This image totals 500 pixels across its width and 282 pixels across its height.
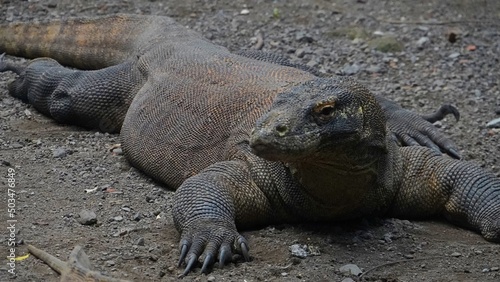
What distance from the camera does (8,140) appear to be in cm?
688

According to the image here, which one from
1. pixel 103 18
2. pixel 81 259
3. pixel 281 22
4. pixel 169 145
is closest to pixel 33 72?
pixel 103 18

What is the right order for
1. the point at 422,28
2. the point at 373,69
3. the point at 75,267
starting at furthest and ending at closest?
the point at 422,28
the point at 373,69
the point at 75,267

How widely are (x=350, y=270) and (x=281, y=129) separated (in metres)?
0.80

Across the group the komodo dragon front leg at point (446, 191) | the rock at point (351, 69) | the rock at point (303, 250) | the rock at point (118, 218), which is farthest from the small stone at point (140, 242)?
the rock at point (351, 69)

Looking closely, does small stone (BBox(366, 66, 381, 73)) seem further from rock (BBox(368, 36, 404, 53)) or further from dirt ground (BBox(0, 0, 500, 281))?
rock (BBox(368, 36, 404, 53))

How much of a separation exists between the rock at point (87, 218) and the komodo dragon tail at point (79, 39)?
249 centimetres

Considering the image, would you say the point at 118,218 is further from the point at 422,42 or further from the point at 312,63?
the point at 422,42

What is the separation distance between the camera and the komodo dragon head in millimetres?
4465

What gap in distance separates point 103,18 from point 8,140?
6.10 ft

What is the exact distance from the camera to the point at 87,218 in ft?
17.6

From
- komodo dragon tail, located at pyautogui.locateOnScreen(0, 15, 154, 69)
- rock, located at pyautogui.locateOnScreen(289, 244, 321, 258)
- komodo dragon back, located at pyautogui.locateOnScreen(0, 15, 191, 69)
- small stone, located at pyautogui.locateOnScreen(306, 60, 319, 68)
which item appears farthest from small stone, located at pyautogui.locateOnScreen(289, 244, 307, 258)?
small stone, located at pyautogui.locateOnScreen(306, 60, 319, 68)

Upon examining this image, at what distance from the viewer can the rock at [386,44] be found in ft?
29.7

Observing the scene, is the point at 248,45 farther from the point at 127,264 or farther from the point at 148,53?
the point at 127,264

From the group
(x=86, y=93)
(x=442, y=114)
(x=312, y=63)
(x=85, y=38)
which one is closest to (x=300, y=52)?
(x=312, y=63)
